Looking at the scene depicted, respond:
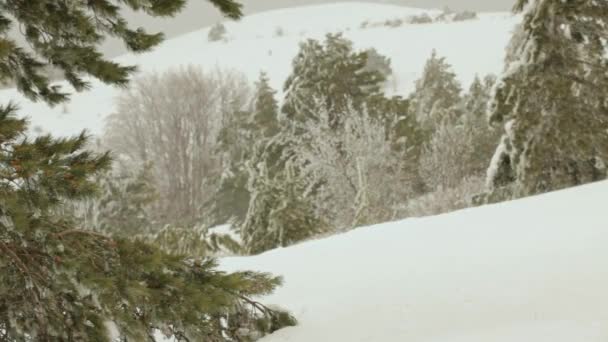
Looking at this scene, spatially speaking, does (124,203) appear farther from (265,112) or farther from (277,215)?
(265,112)

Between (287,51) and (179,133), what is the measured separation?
24.4 metres

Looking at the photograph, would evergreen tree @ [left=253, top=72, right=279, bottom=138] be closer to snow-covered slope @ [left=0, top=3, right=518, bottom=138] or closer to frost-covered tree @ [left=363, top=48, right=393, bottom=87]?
snow-covered slope @ [left=0, top=3, right=518, bottom=138]

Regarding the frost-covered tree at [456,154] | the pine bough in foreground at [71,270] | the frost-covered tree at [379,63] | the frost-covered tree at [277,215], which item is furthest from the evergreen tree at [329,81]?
the frost-covered tree at [379,63]

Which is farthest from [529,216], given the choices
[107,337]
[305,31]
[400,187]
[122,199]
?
[305,31]

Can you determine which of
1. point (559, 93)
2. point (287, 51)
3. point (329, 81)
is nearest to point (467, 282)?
point (559, 93)

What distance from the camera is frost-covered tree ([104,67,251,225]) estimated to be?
76.5 feet

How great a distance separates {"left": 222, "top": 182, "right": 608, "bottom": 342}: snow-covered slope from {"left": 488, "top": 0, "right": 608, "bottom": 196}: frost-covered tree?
261 cm

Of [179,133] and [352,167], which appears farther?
[179,133]

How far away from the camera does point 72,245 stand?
7.69 ft

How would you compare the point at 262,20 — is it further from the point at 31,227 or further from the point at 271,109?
the point at 31,227

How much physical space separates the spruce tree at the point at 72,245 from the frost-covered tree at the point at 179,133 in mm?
19559

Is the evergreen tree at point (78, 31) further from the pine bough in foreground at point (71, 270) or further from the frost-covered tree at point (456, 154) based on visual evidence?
the frost-covered tree at point (456, 154)

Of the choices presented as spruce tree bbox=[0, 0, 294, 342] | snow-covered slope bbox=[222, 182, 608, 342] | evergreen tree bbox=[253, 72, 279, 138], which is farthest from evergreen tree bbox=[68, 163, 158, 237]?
spruce tree bbox=[0, 0, 294, 342]

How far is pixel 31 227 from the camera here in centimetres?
216
